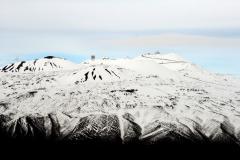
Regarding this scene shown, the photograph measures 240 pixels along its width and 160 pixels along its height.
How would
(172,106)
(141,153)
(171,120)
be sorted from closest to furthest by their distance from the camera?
(141,153) → (171,120) → (172,106)

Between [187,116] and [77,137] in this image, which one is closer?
[77,137]

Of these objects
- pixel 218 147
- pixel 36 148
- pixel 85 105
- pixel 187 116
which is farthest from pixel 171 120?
pixel 36 148

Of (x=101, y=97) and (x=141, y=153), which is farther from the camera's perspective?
(x=101, y=97)

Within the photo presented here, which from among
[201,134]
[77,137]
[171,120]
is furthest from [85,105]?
[201,134]

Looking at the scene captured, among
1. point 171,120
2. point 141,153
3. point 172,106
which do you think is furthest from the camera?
point 172,106

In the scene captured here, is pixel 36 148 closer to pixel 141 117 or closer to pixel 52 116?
pixel 52 116

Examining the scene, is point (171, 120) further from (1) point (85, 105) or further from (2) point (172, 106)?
(1) point (85, 105)

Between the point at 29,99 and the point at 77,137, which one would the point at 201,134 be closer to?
the point at 77,137

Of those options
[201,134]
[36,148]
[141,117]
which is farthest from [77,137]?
[201,134]
